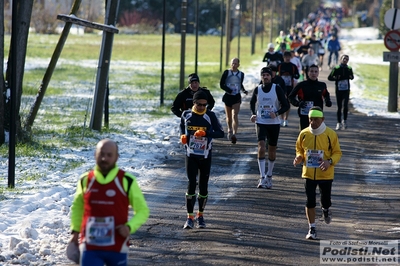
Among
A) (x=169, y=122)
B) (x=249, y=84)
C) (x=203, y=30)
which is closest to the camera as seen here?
(x=169, y=122)

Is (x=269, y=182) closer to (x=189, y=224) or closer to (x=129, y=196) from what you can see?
(x=189, y=224)

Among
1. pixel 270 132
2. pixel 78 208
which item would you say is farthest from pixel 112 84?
pixel 78 208

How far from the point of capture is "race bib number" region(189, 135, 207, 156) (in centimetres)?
1136

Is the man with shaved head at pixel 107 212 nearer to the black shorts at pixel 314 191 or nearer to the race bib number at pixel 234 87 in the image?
the black shorts at pixel 314 191

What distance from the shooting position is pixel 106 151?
263 inches

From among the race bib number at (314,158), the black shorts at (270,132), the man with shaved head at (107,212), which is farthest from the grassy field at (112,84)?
the man with shaved head at (107,212)

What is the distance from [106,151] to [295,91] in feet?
32.3

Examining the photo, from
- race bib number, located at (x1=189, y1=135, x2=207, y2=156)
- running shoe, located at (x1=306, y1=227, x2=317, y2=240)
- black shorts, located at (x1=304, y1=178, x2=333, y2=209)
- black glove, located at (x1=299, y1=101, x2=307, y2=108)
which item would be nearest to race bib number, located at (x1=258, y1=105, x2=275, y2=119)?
black glove, located at (x1=299, y1=101, x2=307, y2=108)

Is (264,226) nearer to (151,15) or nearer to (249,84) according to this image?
(249,84)

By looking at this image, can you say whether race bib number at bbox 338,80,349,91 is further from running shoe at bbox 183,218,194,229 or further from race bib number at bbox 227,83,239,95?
running shoe at bbox 183,218,194,229

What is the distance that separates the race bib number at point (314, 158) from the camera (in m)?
10.9

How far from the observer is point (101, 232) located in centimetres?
671

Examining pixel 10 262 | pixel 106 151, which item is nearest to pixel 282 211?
pixel 10 262

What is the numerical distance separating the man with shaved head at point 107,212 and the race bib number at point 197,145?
14.9 ft
